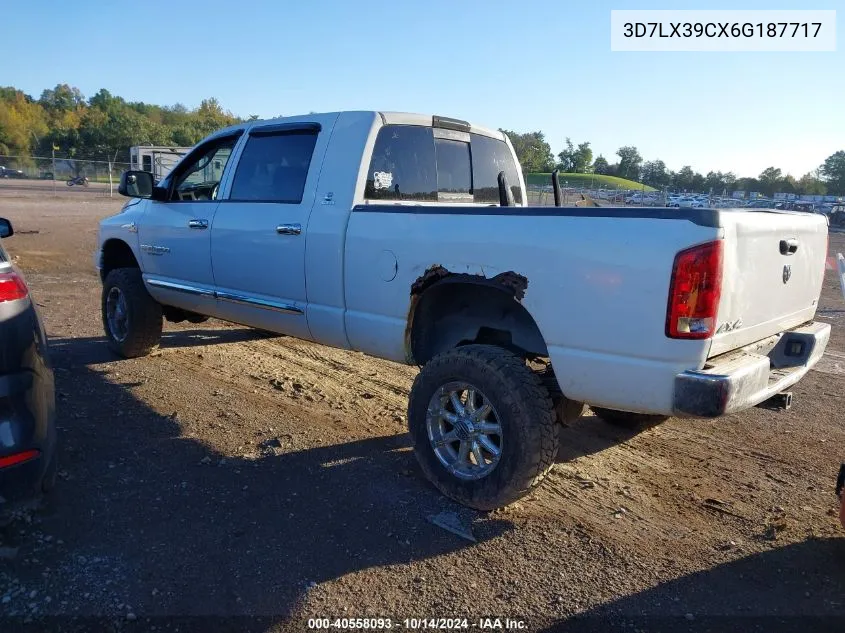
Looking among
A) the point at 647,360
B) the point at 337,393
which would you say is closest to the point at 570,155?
the point at 337,393

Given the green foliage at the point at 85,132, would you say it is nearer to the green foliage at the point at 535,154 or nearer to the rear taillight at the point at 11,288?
the green foliage at the point at 535,154

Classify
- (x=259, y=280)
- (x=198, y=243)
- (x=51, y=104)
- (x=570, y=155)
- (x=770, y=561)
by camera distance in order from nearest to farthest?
(x=770, y=561), (x=259, y=280), (x=198, y=243), (x=570, y=155), (x=51, y=104)

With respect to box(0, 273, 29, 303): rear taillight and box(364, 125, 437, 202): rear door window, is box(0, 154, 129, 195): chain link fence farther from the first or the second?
box(0, 273, 29, 303): rear taillight

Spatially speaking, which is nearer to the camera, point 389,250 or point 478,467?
point 478,467

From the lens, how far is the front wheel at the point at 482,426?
10.9 ft

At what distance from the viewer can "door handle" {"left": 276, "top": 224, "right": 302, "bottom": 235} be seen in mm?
4371

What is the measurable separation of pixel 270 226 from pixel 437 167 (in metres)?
1.30

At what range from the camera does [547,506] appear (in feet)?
12.1

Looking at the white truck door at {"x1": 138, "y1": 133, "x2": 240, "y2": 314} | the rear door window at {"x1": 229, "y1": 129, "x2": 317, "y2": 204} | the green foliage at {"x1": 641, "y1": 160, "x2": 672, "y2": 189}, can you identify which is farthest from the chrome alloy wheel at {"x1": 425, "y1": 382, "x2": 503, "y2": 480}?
the green foliage at {"x1": 641, "y1": 160, "x2": 672, "y2": 189}

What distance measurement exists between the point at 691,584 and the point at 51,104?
115888 mm

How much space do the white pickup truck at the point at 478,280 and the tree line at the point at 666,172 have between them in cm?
700

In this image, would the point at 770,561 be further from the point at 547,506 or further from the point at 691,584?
the point at 547,506

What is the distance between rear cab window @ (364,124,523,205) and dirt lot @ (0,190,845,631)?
66.0 inches

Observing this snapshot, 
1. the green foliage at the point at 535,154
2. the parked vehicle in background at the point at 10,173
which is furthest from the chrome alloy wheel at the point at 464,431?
the parked vehicle in background at the point at 10,173
